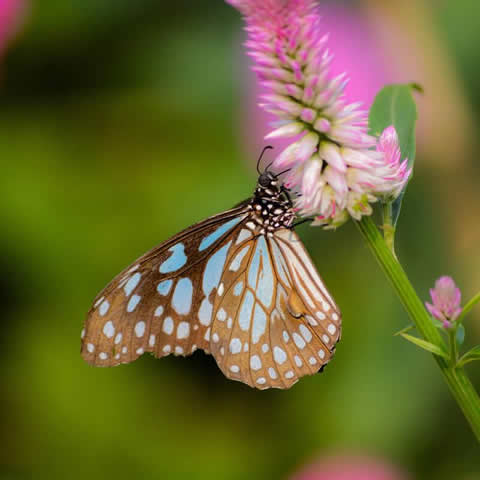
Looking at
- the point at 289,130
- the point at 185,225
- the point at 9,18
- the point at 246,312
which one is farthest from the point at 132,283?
the point at 9,18

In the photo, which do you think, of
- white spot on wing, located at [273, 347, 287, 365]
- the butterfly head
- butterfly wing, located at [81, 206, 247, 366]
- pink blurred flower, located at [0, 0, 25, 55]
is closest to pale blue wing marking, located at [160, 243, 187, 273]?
butterfly wing, located at [81, 206, 247, 366]

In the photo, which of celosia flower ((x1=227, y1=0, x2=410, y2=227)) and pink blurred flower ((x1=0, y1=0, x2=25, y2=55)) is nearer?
celosia flower ((x1=227, y1=0, x2=410, y2=227))

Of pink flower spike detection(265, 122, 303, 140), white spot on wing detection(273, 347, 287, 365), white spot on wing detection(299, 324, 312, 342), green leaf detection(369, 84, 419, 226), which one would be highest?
pink flower spike detection(265, 122, 303, 140)

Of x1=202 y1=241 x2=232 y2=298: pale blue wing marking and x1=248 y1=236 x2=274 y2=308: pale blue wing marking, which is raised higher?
x1=202 y1=241 x2=232 y2=298: pale blue wing marking

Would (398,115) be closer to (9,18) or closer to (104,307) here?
(104,307)

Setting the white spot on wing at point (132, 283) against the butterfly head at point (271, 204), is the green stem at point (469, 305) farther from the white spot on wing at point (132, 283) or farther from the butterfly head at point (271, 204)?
the white spot on wing at point (132, 283)

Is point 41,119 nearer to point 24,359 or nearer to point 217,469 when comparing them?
point 24,359

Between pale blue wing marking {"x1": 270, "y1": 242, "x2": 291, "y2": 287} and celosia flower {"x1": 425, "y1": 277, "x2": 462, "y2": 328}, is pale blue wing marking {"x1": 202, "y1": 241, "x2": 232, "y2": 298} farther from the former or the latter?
celosia flower {"x1": 425, "y1": 277, "x2": 462, "y2": 328}
